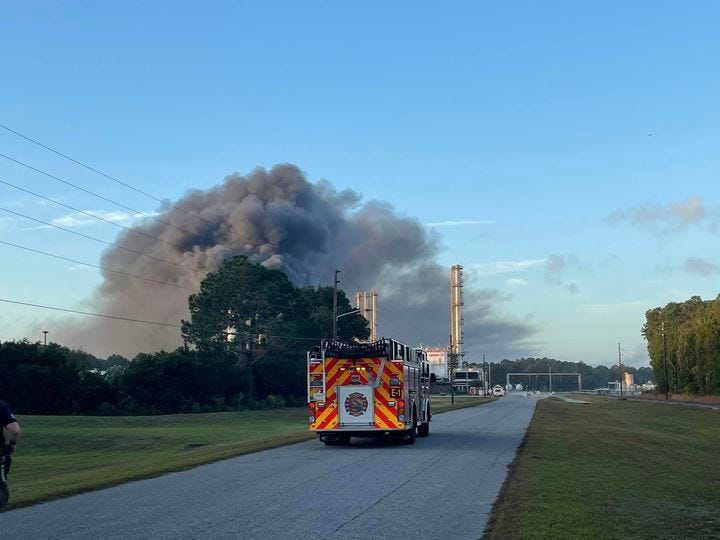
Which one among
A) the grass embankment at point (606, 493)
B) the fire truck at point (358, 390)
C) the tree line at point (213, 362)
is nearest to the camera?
the grass embankment at point (606, 493)

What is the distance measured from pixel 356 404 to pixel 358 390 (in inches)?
15.9

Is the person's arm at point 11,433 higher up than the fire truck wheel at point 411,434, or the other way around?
the person's arm at point 11,433

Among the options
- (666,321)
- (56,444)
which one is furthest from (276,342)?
(666,321)

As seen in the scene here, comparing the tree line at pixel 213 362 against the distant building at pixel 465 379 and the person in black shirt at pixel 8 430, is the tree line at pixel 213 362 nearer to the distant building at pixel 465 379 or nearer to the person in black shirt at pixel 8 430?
the person in black shirt at pixel 8 430

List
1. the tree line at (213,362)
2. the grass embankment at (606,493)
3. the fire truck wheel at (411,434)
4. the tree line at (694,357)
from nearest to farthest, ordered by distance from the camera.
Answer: the grass embankment at (606,493) → the fire truck wheel at (411,434) → the tree line at (213,362) → the tree line at (694,357)

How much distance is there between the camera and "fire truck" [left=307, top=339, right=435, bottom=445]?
23.5 metres

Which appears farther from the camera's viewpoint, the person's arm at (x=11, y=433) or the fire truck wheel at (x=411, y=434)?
the fire truck wheel at (x=411, y=434)

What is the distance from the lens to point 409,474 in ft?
53.6

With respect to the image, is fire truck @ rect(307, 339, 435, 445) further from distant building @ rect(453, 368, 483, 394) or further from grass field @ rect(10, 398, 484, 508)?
distant building @ rect(453, 368, 483, 394)

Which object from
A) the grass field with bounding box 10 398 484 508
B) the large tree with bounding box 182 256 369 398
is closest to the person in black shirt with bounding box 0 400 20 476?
the grass field with bounding box 10 398 484 508

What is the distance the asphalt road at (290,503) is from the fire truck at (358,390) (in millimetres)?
3585

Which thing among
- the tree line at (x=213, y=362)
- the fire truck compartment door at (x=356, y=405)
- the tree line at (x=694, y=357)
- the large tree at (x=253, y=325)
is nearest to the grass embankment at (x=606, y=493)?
the fire truck compartment door at (x=356, y=405)

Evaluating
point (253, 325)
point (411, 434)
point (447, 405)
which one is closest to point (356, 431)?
point (411, 434)

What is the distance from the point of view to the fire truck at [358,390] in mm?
23531
